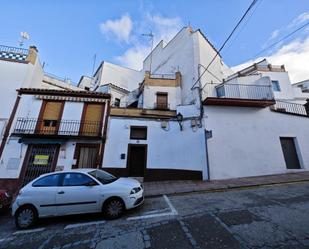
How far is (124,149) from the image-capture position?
10.4 m

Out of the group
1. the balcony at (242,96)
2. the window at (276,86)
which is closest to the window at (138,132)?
the balcony at (242,96)

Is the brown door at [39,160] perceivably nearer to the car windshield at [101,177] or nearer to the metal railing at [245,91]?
the car windshield at [101,177]

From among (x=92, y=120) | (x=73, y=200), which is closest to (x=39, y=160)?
(x=92, y=120)

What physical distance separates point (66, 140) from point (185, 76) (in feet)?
37.4

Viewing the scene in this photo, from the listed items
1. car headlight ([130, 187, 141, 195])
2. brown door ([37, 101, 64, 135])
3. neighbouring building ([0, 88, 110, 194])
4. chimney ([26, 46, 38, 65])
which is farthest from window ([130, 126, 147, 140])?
chimney ([26, 46, 38, 65])

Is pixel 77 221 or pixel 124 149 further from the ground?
pixel 124 149

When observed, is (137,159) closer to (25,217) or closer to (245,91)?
(25,217)

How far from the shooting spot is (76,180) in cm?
503

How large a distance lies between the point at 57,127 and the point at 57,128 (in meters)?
0.08

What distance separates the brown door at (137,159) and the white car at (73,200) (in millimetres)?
5371

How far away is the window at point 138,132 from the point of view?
10.8 meters

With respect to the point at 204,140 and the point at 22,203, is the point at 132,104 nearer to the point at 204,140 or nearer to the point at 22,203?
the point at 204,140

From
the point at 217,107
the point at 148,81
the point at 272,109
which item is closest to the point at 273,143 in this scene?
the point at 272,109

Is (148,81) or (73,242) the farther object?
(148,81)
